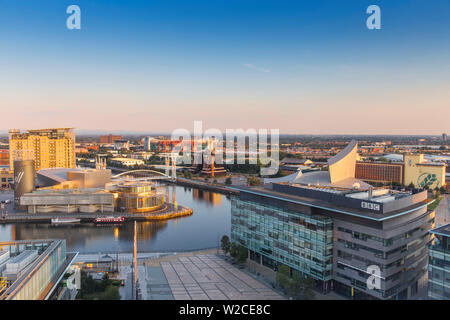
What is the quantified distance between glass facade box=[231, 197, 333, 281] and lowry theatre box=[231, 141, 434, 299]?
19mm

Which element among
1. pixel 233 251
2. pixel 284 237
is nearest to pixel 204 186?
pixel 233 251

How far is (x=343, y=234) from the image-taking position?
24.2 ft

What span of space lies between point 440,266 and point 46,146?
2773 centimetres

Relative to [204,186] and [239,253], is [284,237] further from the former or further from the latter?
[204,186]

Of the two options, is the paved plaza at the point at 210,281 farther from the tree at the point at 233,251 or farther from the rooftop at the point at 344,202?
the rooftop at the point at 344,202

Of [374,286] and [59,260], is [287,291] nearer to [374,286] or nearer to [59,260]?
[374,286]

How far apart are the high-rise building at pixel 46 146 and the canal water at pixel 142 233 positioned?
13.8 m

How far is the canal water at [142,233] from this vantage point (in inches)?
476

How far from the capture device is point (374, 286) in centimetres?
680

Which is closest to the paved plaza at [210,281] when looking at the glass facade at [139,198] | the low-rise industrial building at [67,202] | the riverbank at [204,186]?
the glass facade at [139,198]

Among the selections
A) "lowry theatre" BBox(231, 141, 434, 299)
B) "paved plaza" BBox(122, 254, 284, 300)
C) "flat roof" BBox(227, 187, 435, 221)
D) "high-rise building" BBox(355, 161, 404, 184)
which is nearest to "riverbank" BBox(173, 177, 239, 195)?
"high-rise building" BBox(355, 161, 404, 184)

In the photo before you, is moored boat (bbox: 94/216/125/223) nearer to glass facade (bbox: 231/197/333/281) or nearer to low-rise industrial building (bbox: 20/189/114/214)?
low-rise industrial building (bbox: 20/189/114/214)
